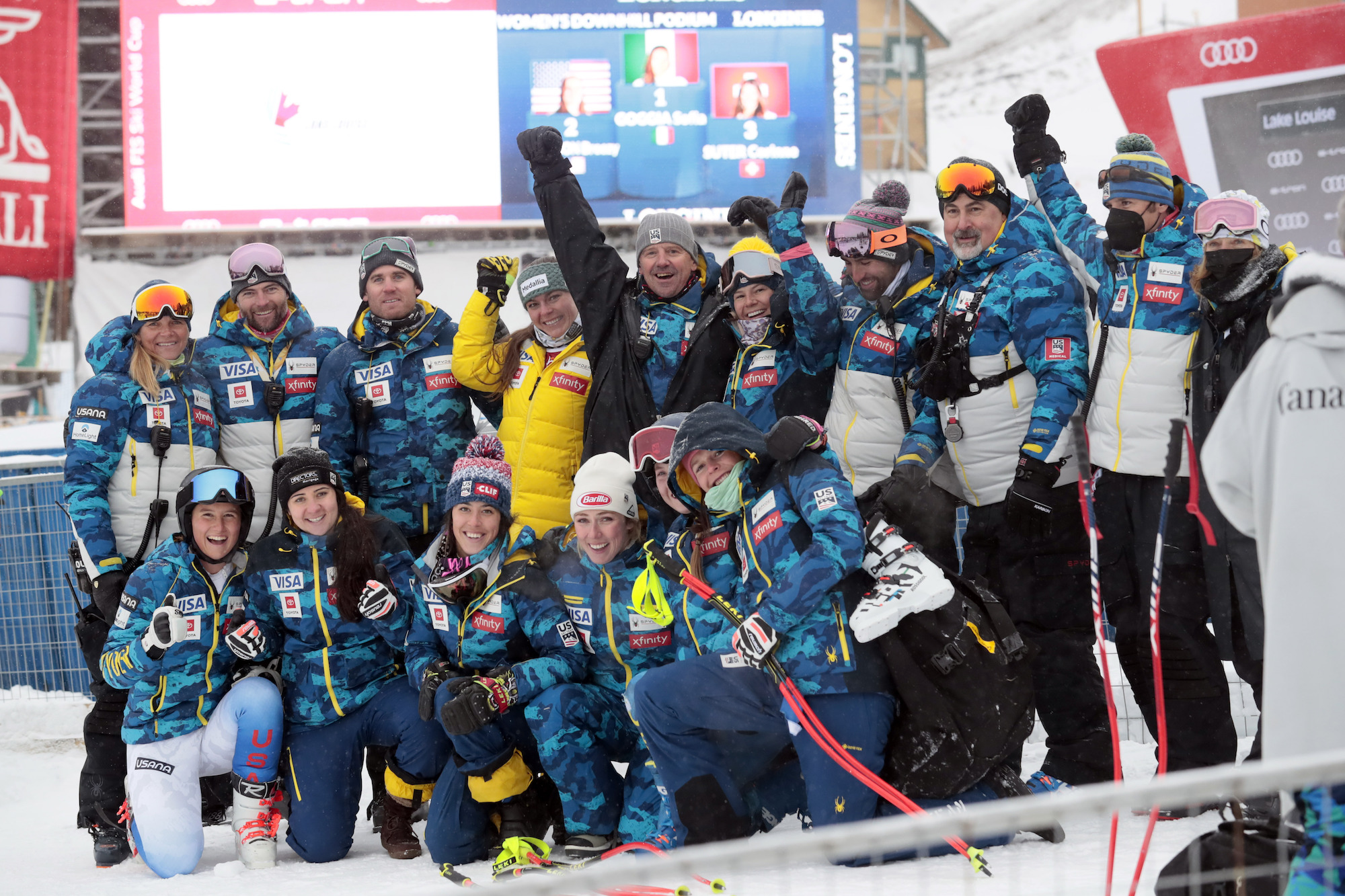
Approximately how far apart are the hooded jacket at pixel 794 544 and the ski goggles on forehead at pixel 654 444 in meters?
0.17

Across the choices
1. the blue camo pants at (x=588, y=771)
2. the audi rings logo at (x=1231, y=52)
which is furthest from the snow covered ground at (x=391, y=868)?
the audi rings logo at (x=1231, y=52)

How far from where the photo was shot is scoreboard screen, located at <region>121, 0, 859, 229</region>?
31.2 feet

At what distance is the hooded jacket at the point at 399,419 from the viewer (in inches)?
154

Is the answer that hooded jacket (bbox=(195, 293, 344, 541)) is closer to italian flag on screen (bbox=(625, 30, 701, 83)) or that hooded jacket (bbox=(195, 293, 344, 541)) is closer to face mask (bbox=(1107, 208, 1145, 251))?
face mask (bbox=(1107, 208, 1145, 251))

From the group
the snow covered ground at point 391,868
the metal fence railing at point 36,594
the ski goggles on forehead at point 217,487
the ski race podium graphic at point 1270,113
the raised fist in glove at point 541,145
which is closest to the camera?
the snow covered ground at point 391,868

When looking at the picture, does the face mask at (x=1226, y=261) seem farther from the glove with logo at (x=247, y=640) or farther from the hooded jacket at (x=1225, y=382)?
the glove with logo at (x=247, y=640)

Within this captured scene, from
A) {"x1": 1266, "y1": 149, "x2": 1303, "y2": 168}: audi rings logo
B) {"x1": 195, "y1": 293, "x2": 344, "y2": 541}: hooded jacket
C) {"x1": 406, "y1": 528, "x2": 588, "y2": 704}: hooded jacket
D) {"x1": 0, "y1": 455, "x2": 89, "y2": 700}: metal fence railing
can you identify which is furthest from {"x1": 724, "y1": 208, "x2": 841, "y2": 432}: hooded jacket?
{"x1": 1266, "y1": 149, "x2": 1303, "y2": 168}: audi rings logo

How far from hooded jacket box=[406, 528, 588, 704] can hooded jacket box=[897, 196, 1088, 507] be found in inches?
39.9

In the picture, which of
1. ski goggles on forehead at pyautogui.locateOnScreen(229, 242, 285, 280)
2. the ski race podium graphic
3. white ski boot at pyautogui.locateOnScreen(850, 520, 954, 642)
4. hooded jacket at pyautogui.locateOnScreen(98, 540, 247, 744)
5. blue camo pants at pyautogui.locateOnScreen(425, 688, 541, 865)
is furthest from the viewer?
the ski race podium graphic

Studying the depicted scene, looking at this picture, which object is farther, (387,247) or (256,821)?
(387,247)

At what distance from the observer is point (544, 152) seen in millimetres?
3750

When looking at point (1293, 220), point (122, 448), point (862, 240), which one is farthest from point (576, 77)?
point (862, 240)

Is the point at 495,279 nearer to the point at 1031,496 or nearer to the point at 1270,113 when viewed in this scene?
the point at 1031,496

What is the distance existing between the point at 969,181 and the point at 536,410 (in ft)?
4.54
